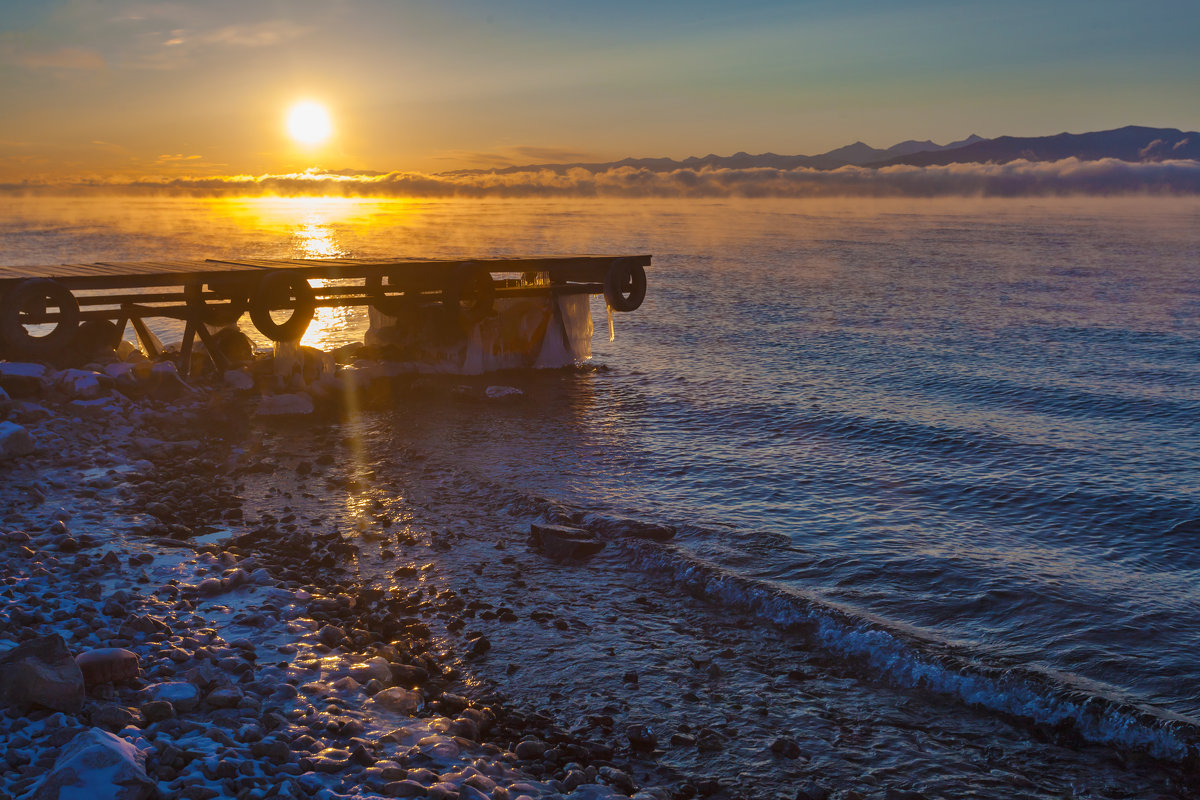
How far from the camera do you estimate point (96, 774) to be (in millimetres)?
3930

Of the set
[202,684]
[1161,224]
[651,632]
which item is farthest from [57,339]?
[1161,224]

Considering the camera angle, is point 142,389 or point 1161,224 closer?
point 142,389

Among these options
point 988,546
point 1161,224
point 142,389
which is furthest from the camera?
point 1161,224

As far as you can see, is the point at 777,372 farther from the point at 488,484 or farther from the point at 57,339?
the point at 57,339

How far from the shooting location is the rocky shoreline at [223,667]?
4449 millimetres

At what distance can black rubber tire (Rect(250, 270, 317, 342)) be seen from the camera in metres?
15.0

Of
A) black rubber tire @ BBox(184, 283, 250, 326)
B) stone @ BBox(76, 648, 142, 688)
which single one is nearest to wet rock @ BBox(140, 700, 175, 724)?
stone @ BBox(76, 648, 142, 688)

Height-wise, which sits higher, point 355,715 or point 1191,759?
point 355,715

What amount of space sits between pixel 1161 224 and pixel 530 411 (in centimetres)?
10691

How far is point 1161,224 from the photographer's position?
97062mm

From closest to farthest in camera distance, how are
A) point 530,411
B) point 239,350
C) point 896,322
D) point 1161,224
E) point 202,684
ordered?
point 202,684, point 530,411, point 239,350, point 896,322, point 1161,224

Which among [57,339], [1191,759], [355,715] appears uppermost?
[57,339]

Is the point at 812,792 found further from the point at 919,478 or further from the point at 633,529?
the point at 919,478

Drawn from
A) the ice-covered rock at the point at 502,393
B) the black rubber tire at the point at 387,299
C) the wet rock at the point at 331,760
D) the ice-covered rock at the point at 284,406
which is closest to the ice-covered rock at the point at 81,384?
the ice-covered rock at the point at 284,406
